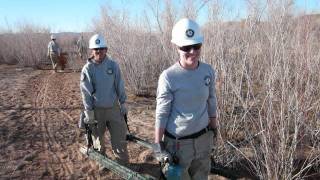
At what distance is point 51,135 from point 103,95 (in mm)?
2380

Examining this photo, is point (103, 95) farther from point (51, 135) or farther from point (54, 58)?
point (54, 58)

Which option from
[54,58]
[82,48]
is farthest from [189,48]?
[82,48]

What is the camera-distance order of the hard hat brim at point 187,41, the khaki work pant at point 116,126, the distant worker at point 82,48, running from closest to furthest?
the hard hat brim at point 187,41, the khaki work pant at point 116,126, the distant worker at point 82,48

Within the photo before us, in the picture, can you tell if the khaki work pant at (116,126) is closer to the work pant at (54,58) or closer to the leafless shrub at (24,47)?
the work pant at (54,58)

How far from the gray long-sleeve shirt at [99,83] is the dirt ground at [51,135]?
944 mm

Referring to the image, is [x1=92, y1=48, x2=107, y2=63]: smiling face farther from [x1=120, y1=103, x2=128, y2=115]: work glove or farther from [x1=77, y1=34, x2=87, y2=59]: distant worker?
[x1=77, y1=34, x2=87, y2=59]: distant worker

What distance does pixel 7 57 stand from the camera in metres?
23.7

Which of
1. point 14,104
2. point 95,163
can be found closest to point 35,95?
point 14,104

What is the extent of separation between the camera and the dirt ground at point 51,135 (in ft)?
18.7

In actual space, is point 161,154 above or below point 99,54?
below

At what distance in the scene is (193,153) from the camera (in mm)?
3451

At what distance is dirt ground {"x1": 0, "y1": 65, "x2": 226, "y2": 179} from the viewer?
18.7 ft

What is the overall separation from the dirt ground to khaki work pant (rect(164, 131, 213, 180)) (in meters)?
1.81

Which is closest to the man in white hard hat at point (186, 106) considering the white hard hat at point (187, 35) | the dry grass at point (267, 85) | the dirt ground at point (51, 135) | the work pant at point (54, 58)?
the white hard hat at point (187, 35)
